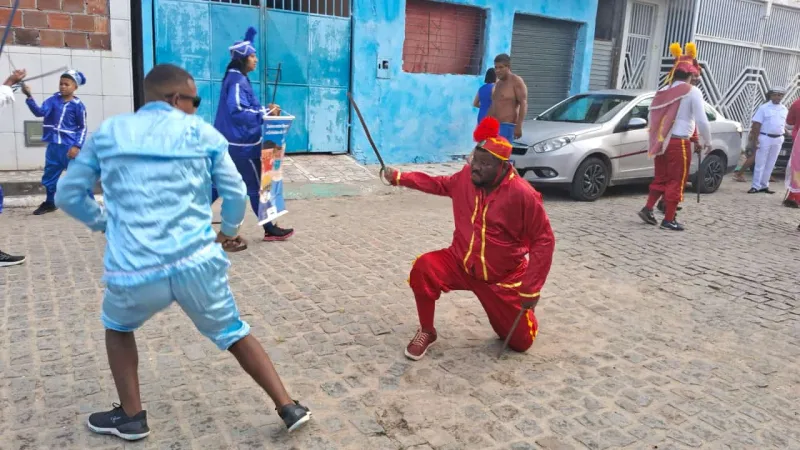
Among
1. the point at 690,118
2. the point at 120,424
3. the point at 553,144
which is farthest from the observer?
the point at 553,144

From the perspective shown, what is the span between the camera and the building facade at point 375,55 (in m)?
8.71

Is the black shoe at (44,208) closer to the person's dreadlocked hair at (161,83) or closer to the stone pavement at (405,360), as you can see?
the stone pavement at (405,360)

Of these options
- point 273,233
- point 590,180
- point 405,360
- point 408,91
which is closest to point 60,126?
point 273,233

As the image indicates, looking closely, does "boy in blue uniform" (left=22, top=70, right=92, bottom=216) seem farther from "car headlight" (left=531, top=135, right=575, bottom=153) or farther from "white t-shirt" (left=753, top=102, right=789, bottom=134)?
"white t-shirt" (left=753, top=102, right=789, bottom=134)

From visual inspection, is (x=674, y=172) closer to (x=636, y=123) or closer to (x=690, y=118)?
(x=690, y=118)

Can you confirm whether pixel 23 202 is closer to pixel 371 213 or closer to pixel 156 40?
pixel 156 40

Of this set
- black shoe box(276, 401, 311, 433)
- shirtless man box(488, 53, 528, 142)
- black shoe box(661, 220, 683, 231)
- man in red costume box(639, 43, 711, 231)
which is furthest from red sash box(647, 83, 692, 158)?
black shoe box(276, 401, 311, 433)

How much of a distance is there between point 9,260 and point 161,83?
3.30m

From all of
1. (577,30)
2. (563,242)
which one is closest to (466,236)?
(563,242)

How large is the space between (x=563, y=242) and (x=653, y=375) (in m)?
3.06

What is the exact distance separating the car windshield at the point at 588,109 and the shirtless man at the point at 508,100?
135cm

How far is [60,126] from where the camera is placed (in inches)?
261

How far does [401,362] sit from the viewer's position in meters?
3.77

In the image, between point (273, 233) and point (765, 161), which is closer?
point (273, 233)
